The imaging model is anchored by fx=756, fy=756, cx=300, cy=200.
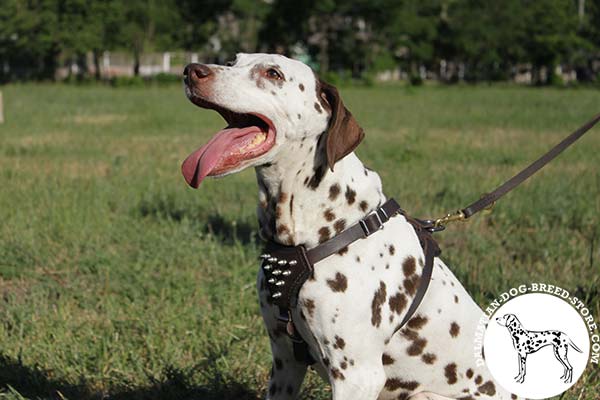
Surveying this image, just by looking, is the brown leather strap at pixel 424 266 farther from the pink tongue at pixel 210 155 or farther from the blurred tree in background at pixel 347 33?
the blurred tree in background at pixel 347 33

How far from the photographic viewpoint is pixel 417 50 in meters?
61.2

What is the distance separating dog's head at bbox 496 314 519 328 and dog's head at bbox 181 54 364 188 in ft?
3.13

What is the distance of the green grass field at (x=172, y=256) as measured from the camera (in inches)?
159

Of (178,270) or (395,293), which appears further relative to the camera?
(178,270)

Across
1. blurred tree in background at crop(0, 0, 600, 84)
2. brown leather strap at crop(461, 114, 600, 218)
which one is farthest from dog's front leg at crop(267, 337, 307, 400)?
blurred tree in background at crop(0, 0, 600, 84)

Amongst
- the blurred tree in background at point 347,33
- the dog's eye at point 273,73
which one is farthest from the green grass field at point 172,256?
the blurred tree in background at point 347,33

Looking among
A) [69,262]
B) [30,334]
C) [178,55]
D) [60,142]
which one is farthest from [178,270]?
[178,55]

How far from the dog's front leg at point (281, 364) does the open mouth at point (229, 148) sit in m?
0.53

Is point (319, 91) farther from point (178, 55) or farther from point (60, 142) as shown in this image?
point (178, 55)

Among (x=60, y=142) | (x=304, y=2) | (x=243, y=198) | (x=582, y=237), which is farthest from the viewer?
(x=304, y=2)

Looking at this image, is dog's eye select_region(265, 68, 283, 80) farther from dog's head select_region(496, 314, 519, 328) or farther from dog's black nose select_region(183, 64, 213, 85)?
dog's head select_region(496, 314, 519, 328)

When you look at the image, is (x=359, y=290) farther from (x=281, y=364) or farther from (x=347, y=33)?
(x=347, y=33)

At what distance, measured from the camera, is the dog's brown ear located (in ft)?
9.01

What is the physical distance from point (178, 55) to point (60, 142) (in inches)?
2434
